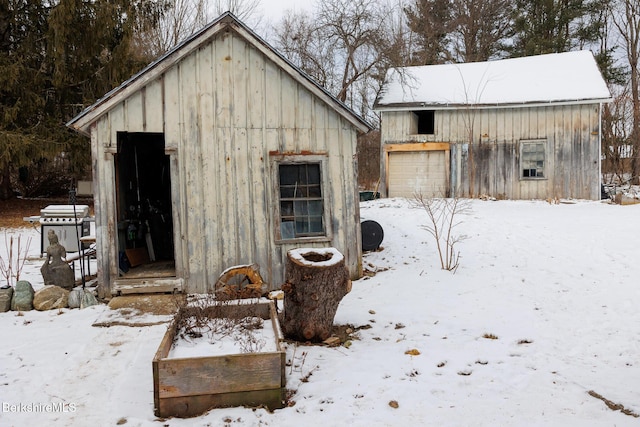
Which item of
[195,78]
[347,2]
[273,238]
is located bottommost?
[273,238]

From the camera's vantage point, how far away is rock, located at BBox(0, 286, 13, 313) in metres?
6.89

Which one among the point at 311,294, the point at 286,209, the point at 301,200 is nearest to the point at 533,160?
the point at 301,200

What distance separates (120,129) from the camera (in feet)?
24.7

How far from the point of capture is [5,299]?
6.93m

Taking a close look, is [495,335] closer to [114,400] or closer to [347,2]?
[114,400]

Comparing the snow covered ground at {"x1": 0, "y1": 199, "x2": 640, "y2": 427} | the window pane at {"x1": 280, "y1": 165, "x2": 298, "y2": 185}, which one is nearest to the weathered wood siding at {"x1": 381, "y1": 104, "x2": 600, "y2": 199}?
the snow covered ground at {"x1": 0, "y1": 199, "x2": 640, "y2": 427}

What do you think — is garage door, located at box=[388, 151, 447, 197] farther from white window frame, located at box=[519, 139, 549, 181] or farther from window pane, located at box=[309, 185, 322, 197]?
window pane, located at box=[309, 185, 322, 197]

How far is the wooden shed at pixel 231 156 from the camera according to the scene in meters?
7.54

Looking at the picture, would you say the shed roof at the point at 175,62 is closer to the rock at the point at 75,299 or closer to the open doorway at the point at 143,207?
the open doorway at the point at 143,207

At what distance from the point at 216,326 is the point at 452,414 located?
2436mm

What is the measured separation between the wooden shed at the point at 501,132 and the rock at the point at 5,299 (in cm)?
1398

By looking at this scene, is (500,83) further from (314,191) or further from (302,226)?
(302,226)

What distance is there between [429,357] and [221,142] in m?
4.79

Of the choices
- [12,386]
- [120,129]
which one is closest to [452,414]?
[12,386]
